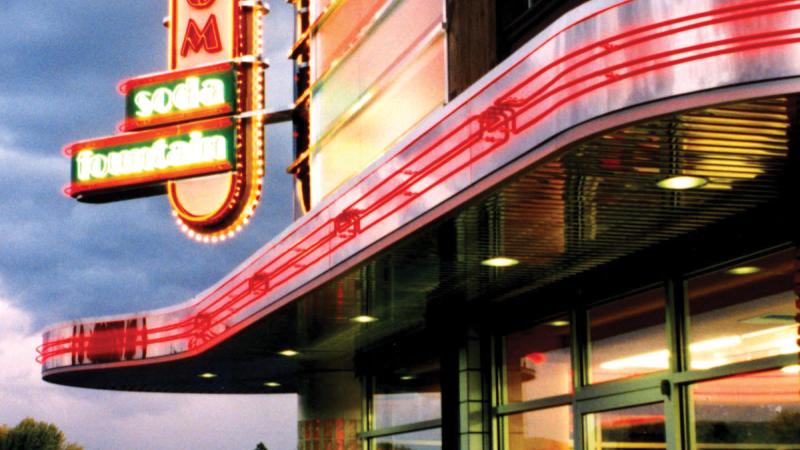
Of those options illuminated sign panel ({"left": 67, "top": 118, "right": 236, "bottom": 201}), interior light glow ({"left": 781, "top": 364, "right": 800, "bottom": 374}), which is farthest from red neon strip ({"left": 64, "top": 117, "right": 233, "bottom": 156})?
interior light glow ({"left": 781, "top": 364, "right": 800, "bottom": 374})

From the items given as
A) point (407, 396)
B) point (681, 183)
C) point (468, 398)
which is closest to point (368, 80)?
point (407, 396)

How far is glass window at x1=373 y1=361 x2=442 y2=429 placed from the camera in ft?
59.5

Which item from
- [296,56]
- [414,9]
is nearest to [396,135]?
[414,9]

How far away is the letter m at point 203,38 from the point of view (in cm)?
2394

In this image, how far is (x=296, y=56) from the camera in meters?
22.1

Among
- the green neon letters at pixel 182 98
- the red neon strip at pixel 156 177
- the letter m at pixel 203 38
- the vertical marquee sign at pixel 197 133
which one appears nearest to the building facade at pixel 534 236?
the vertical marquee sign at pixel 197 133

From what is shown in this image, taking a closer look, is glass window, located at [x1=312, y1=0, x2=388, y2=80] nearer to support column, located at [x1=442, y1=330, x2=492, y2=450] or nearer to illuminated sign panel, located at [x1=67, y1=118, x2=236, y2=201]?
illuminated sign panel, located at [x1=67, y1=118, x2=236, y2=201]

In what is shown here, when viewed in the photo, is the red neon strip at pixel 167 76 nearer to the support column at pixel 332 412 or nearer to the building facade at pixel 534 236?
the building facade at pixel 534 236

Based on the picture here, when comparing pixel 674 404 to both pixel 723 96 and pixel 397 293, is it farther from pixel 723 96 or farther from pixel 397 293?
pixel 723 96

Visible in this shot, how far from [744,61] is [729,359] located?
4450 mm

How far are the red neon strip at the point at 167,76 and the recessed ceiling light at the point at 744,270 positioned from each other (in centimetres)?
1351

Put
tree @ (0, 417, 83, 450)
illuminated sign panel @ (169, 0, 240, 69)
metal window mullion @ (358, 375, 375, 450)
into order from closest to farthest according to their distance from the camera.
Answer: metal window mullion @ (358, 375, 375, 450), illuminated sign panel @ (169, 0, 240, 69), tree @ (0, 417, 83, 450)

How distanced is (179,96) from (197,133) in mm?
974

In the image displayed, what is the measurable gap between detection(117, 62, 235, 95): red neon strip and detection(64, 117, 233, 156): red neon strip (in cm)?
95
